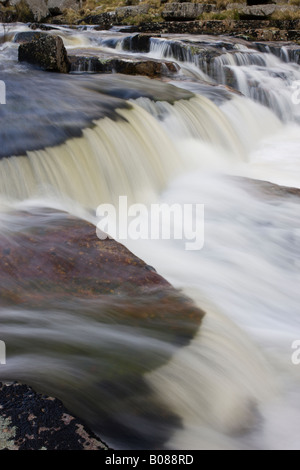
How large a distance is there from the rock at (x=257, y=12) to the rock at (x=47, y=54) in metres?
11.7

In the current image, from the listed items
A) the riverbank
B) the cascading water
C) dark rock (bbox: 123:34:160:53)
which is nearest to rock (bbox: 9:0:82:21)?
the riverbank

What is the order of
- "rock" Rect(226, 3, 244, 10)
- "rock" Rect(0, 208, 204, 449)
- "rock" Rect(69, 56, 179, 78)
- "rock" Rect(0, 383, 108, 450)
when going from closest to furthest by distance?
"rock" Rect(0, 383, 108, 450) → "rock" Rect(0, 208, 204, 449) → "rock" Rect(69, 56, 179, 78) → "rock" Rect(226, 3, 244, 10)

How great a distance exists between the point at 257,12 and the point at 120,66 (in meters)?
11.1

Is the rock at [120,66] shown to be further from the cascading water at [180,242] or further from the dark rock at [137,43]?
the dark rock at [137,43]

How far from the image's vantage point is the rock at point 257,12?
18.1 meters

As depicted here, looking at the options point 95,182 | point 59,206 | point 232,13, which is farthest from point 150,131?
point 232,13

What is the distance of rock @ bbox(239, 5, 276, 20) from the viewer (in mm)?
18109

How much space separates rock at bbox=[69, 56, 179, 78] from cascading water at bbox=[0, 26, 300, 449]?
578 mm

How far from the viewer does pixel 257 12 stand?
59.9 feet

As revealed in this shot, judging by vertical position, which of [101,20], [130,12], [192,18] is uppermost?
[130,12]

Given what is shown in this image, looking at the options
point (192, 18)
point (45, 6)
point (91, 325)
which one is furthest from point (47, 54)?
point (45, 6)

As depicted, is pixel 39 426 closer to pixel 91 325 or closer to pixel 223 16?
pixel 91 325

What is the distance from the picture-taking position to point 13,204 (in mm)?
4438

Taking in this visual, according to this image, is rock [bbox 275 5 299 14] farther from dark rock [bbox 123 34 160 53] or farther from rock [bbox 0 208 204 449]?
rock [bbox 0 208 204 449]
